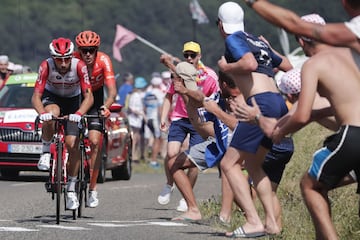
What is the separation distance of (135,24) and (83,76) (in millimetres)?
34861

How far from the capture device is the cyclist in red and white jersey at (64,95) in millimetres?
14148

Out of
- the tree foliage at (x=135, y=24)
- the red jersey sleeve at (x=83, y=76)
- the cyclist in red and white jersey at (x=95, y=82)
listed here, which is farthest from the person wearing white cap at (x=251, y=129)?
the tree foliage at (x=135, y=24)

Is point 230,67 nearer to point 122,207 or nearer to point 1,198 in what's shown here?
point 122,207

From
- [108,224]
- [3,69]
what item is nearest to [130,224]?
[108,224]

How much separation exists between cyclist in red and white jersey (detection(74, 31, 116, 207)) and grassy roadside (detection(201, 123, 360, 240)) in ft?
4.44

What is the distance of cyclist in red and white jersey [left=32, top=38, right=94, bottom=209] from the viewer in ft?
46.4

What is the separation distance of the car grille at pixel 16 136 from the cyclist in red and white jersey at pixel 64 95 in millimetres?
6411

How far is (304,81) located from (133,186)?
1257cm

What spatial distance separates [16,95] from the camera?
22.2 metres

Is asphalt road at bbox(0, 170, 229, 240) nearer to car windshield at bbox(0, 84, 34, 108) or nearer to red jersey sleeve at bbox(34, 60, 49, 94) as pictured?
car windshield at bbox(0, 84, 34, 108)

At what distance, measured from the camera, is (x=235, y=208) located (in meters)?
15.4

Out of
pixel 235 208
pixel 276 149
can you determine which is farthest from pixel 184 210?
pixel 276 149

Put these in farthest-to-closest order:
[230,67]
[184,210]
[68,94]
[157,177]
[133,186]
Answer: [157,177], [133,186], [184,210], [68,94], [230,67]

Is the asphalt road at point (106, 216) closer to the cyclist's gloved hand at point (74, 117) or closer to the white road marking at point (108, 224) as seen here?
the white road marking at point (108, 224)
